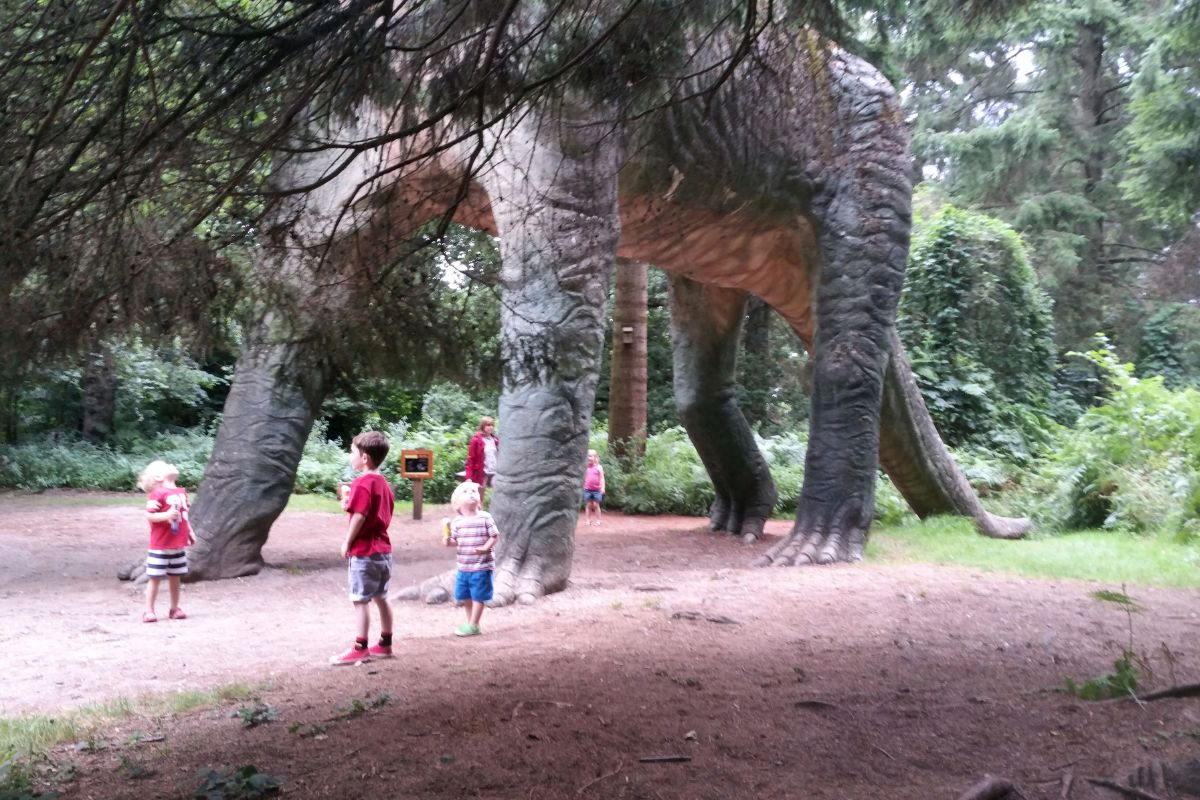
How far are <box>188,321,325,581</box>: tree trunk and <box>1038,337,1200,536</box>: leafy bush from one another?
299 inches

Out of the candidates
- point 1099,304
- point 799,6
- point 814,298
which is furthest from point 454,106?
point 1099,304

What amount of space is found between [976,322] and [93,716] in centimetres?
1882

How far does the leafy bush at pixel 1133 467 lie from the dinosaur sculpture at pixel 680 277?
1.05 meters

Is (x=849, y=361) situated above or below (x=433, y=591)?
above

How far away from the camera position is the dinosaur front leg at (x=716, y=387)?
11312 millimetres

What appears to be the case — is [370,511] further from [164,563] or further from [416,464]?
[416,464]

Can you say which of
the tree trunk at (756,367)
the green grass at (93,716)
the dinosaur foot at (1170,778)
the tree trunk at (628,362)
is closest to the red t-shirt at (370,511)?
the green grass at (93,716)

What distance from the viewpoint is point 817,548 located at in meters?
8.77

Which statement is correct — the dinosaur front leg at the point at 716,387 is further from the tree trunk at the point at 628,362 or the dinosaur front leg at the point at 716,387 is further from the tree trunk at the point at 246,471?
the tree trunk at the point at 246,471

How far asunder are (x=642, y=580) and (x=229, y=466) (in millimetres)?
3274

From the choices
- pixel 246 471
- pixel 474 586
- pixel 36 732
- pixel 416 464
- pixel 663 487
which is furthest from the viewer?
pixel 663 487

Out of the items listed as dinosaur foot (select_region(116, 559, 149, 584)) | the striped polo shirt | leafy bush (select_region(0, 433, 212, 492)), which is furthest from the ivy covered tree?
the striped polo shirt

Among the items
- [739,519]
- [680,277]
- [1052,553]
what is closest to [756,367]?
[739,519]

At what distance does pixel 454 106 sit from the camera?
12.4 feet
